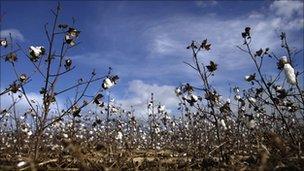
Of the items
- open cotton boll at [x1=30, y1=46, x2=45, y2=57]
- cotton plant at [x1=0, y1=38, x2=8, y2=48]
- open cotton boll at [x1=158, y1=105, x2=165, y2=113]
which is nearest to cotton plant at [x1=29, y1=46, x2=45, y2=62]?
open cotton boll at [x1=30, y1=46, x2=45, y2=57]

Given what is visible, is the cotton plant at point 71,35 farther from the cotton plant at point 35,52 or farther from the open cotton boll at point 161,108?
the open cotton boll at point 161,108

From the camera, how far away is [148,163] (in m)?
4.64

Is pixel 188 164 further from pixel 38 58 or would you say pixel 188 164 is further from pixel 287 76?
pixel 38 58

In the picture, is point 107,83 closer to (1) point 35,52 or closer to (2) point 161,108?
(1) point 35,52

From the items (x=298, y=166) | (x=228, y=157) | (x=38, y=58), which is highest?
(x=38, y=58)

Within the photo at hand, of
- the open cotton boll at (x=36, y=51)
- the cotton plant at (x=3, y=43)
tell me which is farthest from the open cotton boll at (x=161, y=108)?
the open cotton boll at (x=36, y=51)

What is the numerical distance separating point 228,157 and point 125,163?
3.52 feet

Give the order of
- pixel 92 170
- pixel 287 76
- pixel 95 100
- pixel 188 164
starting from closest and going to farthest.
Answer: pixel 92 170 < pixel 188 164 < pixel 287 76 < pixel 95 100

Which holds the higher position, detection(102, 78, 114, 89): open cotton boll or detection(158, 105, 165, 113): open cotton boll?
detection(158, 105, 165, 113): open cotton boll

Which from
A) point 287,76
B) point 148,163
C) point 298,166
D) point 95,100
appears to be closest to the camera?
point 298,166

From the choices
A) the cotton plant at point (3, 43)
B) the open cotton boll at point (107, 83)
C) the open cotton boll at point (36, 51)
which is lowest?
the open cotton boll at point (107, 83)

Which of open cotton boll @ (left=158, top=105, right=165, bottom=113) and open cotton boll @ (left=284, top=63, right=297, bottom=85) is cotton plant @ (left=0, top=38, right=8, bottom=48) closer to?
open cotton boll @ (left=284, top=63, right=297, bottom=85)

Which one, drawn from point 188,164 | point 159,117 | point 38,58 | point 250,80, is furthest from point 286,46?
point 159,117

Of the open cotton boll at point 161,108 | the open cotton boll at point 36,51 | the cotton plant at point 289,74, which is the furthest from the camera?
the open cotton boll at point 161,108
